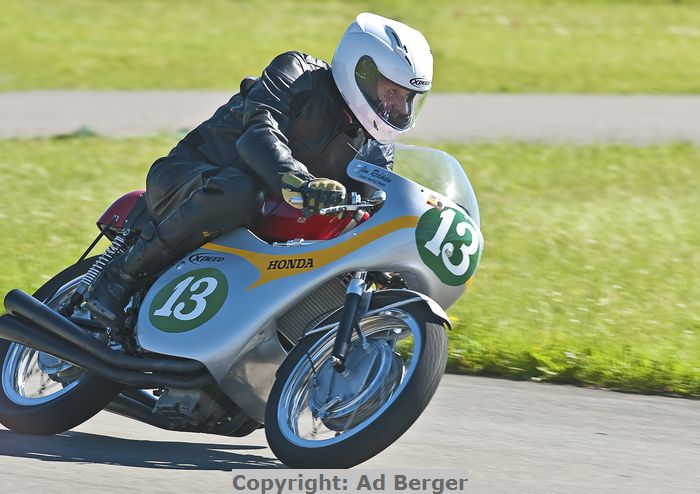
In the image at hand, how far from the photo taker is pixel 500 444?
5246 millimetres

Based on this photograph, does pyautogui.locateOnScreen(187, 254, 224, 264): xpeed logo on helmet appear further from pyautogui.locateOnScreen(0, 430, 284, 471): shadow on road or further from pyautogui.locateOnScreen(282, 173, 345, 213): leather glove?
pyautogui.locateOnScreen(0, 430, 284, 471): shadow on road

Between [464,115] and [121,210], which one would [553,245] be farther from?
[464,115]

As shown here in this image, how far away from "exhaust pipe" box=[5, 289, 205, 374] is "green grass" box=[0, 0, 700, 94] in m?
14.4

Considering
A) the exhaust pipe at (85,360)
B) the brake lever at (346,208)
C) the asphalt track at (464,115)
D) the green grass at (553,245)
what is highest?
the brake lever at (346,208)

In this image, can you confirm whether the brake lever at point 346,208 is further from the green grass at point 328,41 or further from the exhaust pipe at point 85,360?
the green grass at point 328,41

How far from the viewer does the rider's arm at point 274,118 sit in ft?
15.7

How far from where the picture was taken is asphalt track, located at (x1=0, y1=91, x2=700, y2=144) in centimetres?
1545

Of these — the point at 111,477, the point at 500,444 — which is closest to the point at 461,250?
the point at 500,444

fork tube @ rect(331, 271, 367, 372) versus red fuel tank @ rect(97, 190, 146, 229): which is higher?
fork tube @ rect(331, 271, 367, 372)

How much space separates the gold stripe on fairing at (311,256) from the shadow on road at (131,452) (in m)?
0.67

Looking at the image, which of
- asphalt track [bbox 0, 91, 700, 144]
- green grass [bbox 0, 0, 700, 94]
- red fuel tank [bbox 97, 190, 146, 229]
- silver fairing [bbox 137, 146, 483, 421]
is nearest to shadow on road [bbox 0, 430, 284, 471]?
silver fairing [bbox 137, 146, 483, 421]

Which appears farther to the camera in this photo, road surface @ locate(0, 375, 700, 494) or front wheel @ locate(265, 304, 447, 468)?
road surface @ locate(0, 375, 700, 494)

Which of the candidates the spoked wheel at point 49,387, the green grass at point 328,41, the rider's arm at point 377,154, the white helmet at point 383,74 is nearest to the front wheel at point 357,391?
the rider's arm at point 377,154

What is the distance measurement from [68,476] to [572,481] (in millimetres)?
1780
